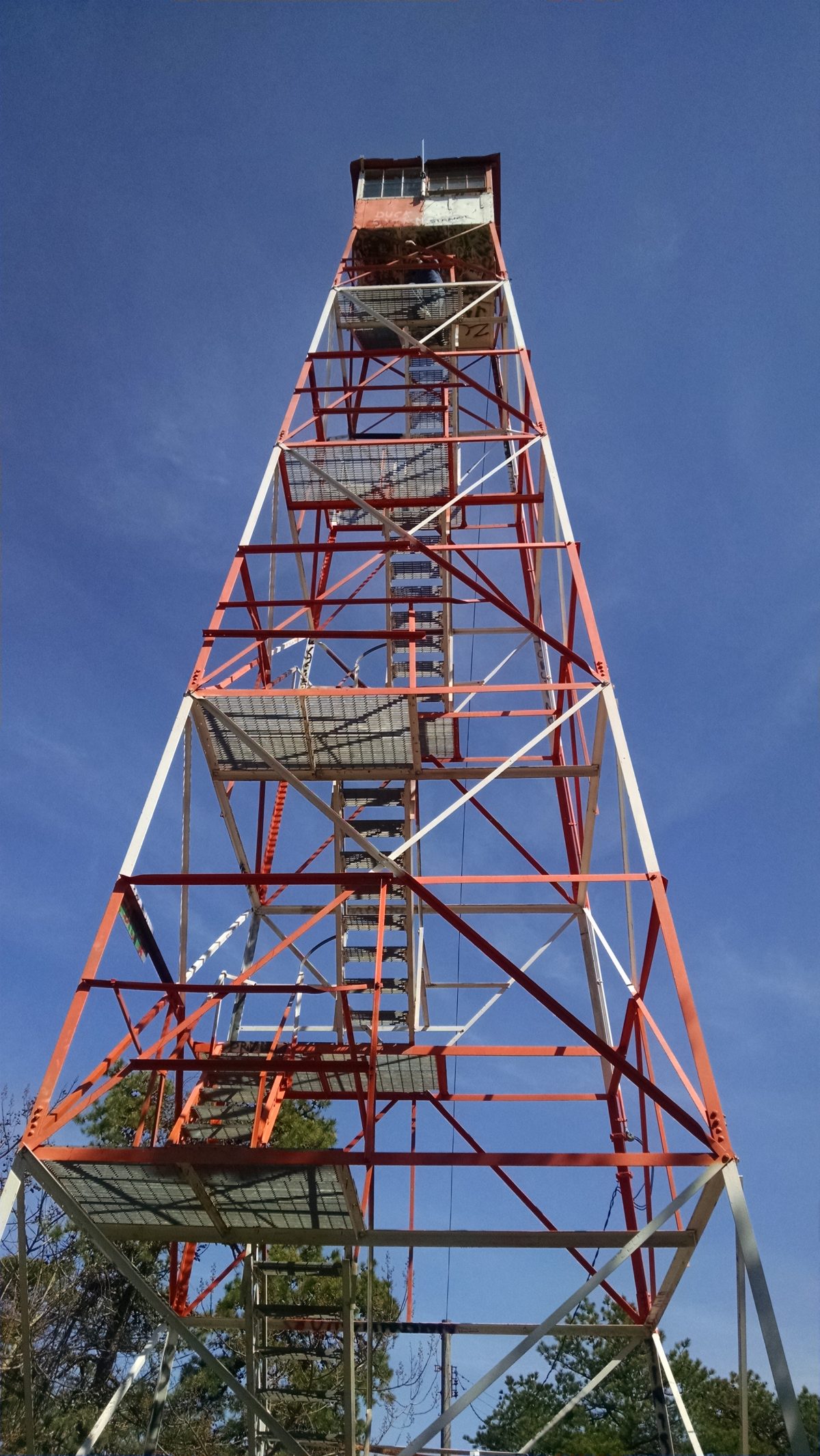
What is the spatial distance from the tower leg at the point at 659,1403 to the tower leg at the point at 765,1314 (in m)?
3.88

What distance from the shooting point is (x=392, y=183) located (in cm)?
2000

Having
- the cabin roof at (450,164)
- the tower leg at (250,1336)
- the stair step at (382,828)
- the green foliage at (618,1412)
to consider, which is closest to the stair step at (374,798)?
the stair step at (382,828)

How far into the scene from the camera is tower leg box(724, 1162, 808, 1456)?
6.19m

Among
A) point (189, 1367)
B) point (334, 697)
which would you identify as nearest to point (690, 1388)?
point (189, 1367)

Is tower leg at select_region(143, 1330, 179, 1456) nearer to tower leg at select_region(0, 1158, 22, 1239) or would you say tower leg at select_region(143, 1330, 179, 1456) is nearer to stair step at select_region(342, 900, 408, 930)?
tower leg at select_region(0, 1158, 22, 1239)

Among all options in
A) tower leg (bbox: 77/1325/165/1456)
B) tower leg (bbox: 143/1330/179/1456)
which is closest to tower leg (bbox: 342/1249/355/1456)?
tower leg (bbox: 143/1330/179/1456)

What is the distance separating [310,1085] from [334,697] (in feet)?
17.3

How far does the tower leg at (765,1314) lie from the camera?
619 centimetres

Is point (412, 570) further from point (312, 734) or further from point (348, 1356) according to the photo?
point (348, 1356)

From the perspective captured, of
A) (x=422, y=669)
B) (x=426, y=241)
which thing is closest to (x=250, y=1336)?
(x=422, y=669)

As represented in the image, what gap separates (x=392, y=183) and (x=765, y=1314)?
1945 cm

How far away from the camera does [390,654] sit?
15844 mm

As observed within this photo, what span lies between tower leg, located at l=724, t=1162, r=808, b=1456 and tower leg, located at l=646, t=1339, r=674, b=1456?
388 cm

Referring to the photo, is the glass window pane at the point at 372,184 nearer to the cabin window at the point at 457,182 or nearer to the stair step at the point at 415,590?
the cabin window at the point at 457,182
